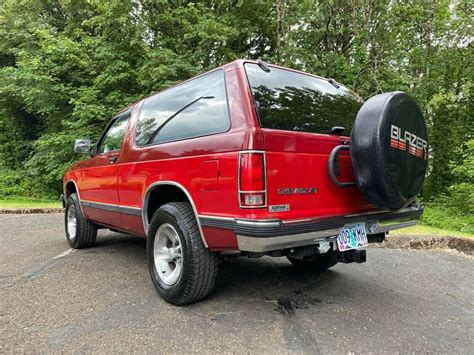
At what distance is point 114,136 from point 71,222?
1768 mm

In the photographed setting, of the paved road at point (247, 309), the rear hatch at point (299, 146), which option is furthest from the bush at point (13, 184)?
the rear hatch at point (299, 146)

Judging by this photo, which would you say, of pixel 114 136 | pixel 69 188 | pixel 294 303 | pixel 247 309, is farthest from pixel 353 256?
pixel 69 188

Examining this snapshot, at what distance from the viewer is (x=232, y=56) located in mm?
12203

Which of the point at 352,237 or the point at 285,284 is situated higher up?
the point at 352,237

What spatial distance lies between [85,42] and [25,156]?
754 centimetres

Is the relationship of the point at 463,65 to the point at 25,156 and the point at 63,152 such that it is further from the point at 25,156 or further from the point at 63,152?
the point at 25,156

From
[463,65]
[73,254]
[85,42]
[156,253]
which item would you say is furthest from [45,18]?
[463,65]

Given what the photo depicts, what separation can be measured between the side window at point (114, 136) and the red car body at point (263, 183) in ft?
3.53

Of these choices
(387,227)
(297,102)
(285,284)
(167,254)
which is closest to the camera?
(297,102)

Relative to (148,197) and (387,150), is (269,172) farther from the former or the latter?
(148,197)

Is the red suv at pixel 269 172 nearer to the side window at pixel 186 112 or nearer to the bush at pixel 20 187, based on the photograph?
the side window at pixel 186 112

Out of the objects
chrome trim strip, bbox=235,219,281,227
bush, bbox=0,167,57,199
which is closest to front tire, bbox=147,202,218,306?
chrome trim strip, bbox=235,219,281,227

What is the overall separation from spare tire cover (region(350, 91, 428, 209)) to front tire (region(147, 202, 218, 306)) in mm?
1329

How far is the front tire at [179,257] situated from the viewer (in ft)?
8.95
